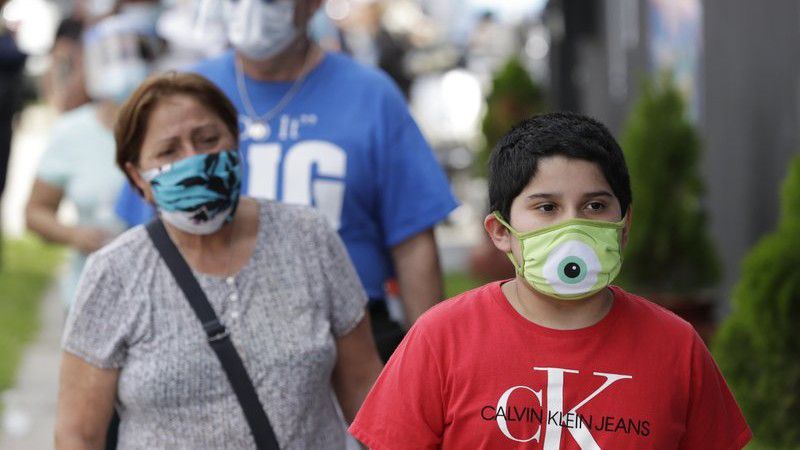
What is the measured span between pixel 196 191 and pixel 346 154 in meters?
0.73

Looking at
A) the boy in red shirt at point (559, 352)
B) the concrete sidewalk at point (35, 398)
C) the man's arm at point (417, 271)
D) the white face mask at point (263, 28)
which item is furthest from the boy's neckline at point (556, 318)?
the concrete sidewalk at point (35, 398)

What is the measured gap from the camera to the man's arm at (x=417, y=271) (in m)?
4.21

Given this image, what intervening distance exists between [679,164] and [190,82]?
5470 mm

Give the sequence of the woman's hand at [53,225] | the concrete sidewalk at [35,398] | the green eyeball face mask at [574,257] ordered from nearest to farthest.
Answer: the green eyeball face mask at [574,257] → the woman's hand at [53,225] → the concrete sidewalk at [35,398]

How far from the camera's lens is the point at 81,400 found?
3.41 meters

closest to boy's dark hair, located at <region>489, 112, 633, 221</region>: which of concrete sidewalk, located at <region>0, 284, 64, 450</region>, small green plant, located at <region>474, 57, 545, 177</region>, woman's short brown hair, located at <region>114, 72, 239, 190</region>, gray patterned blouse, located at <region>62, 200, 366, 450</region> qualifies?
gray patterned blouse, located at <region>62, 200, 366, 450</region>

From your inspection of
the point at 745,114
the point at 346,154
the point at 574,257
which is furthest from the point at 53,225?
the point at 745,114

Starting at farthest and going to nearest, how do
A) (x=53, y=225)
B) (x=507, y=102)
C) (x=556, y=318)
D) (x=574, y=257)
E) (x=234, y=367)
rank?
1. (x=507, y=102)
2. (x=53, y=225)
3. (x=234, y=367)
4. (x=556, y=318)
5. (x=574, y=257)

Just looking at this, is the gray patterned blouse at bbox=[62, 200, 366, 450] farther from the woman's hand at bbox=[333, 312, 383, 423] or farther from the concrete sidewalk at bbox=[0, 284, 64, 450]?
the concrete sidewalk at bbox=[0, 284, 64, 450]

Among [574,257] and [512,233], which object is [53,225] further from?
[574,257]

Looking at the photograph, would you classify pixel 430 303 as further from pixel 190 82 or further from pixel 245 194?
pixel 190 82

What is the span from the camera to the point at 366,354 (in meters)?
3.70

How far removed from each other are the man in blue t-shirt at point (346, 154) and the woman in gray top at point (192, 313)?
44 cm

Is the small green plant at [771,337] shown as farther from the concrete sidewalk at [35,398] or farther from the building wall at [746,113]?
the concrete sidewalk at [35,398]
